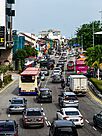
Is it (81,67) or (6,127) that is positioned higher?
(81,67)

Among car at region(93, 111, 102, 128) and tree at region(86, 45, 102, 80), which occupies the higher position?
tree at region(86, 45, 102, 80)

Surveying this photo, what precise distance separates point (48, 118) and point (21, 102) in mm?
4665

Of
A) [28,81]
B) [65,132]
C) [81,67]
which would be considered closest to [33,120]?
[65,132]

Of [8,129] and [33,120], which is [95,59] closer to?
[33,120]

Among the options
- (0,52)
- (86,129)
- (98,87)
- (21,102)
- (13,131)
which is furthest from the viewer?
(0,52)

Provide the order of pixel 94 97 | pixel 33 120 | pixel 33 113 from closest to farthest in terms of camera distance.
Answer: pixel 33 120 < pixel 33 113 < pixel 94 97

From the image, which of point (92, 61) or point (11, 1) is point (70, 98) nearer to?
point (92, 61)

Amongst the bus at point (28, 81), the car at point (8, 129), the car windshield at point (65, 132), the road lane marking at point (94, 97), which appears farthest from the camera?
the bus at point (28, 81)

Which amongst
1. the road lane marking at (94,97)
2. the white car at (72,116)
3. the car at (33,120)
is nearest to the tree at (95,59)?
the road lane marking at (94,97)

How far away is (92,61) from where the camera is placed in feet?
253

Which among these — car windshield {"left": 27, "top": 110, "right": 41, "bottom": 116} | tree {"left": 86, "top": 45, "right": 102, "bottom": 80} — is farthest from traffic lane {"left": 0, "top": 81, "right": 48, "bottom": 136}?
tree {"left": 86, "top": 45, "right": 102, "bottom": 80}

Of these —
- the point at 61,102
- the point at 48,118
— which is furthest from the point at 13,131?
the point at 61,102

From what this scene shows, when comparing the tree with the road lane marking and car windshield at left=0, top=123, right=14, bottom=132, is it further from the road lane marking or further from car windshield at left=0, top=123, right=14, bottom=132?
car windshield at left=0, top=123, right=14, bottom=132

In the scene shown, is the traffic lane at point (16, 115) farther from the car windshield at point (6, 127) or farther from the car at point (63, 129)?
the car at point (63, 129)
